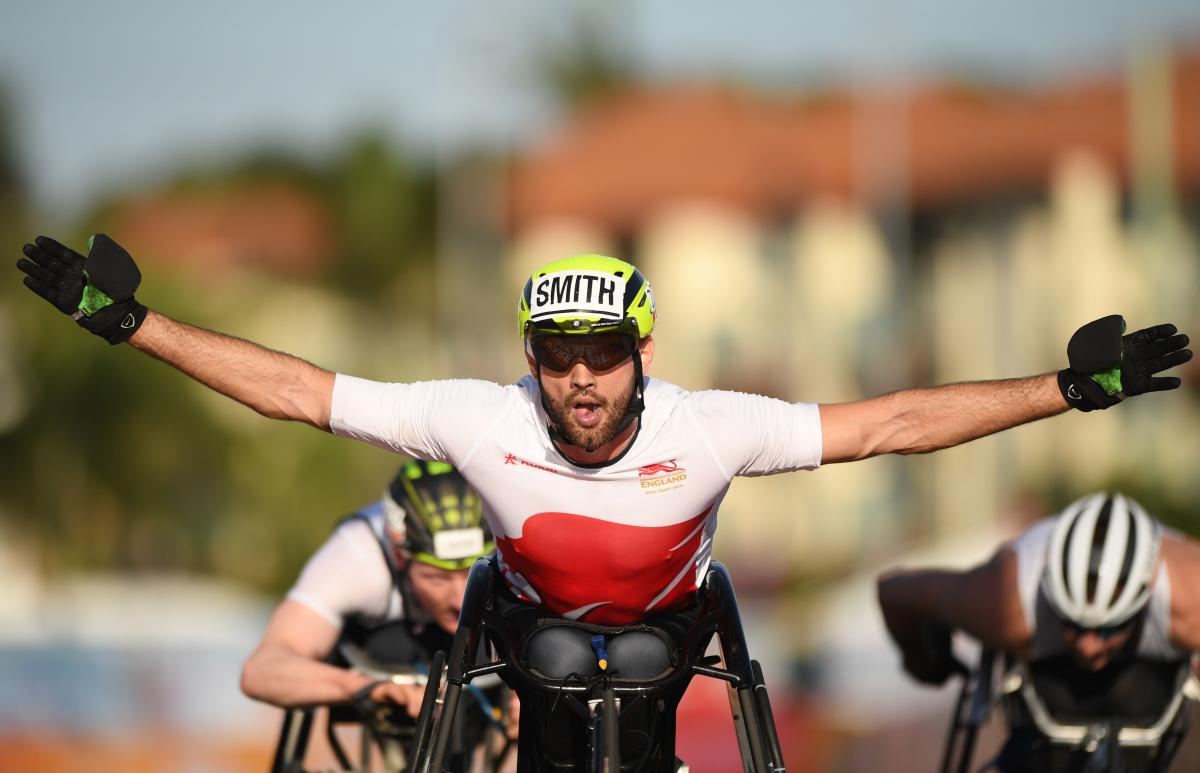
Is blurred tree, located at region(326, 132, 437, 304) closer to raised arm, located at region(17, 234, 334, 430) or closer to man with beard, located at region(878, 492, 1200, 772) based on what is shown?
man with beard, located at region(878, 492, 1200, 772)

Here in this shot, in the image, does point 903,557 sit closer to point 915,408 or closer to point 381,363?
point 381,363

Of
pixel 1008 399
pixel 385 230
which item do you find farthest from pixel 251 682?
pixel 385 230

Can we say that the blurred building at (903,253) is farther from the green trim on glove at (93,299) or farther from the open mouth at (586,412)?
the green trim on glove at (93,299)

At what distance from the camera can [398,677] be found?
6.58m

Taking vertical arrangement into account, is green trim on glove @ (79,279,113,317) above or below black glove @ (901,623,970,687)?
above

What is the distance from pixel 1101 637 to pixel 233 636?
12405mm

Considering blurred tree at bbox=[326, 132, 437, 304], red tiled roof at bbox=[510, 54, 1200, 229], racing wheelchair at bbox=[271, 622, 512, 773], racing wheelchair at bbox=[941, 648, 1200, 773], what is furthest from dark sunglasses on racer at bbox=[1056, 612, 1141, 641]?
blurred tree at bbox=[326, 132, 437, 304]

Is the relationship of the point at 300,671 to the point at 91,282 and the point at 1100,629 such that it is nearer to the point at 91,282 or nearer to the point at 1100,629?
the point at 91,282

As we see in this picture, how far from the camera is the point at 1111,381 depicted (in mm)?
4918

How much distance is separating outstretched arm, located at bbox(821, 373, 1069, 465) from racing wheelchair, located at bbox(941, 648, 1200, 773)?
6.18 ft

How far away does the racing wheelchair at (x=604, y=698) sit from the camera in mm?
4703

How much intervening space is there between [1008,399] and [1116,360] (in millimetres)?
327

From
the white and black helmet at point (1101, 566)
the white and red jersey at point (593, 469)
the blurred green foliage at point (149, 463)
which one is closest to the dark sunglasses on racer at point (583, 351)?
the white and red jersey at point (593, 469)

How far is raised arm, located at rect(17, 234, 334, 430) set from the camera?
491 cm
